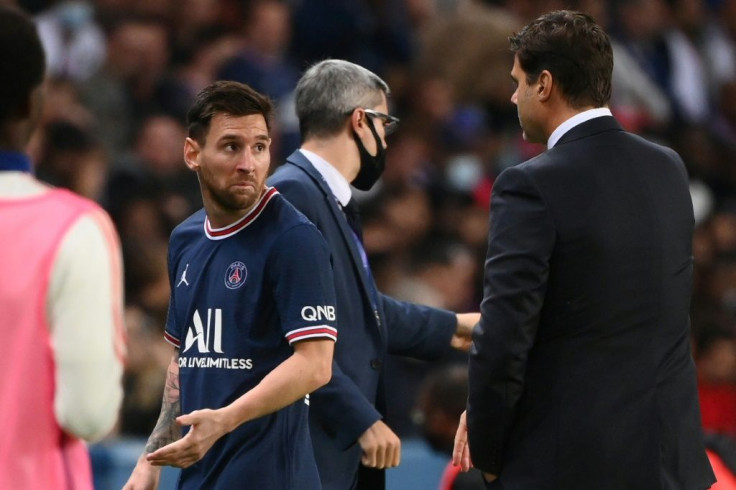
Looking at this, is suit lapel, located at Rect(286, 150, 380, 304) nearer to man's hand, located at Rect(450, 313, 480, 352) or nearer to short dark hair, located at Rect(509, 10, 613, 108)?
man's hand, located at Rect(450, 313, 480, 352)

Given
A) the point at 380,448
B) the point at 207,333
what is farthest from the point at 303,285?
the point at 380,448

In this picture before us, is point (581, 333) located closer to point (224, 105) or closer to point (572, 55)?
point (572, 55)

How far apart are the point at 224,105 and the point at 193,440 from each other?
1.00 m

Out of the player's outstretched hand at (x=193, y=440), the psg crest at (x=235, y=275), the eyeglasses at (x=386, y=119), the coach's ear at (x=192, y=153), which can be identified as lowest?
the player's outstretched hand at (x=193, y=440)

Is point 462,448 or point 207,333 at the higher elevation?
point 207,333

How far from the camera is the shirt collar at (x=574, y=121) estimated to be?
3.85 m

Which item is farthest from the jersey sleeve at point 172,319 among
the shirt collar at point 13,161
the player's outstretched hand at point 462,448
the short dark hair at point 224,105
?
the shirt collar at point 13,161

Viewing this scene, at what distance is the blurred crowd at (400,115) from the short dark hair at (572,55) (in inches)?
137

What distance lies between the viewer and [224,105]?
394 cm

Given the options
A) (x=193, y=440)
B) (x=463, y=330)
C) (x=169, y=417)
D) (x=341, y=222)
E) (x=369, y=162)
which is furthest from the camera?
(x=463, y=330)

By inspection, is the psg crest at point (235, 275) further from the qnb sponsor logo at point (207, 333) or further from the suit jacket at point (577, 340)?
the suit jacket at point (577, 340)

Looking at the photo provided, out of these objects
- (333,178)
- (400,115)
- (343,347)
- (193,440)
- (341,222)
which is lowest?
(193,440)

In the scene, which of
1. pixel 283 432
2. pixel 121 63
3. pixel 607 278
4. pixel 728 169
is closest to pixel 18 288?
pixel 283 432

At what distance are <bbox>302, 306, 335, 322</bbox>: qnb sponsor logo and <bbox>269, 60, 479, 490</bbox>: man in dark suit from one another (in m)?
0.66
